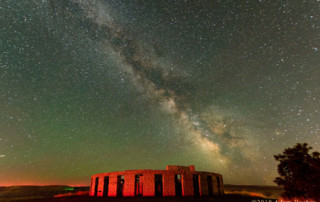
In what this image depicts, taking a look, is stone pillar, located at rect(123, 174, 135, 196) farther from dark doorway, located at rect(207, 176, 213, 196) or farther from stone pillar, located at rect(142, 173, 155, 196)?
dark doorway, located at rect(207, 176, 213, 196)

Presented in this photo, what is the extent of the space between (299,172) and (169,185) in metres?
13.4

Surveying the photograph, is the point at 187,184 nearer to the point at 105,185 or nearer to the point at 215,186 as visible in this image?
the point at 215,186

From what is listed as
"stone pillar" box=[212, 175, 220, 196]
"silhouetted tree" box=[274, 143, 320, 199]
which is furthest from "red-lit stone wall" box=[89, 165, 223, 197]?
"silhouetted tree" box=[274, 143, 320, 199]

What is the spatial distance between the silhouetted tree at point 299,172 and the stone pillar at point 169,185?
36.4 feet

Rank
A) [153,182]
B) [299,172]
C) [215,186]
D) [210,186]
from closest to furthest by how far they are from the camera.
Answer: [299,172] < [153,182] < [210,186] < [215,186]

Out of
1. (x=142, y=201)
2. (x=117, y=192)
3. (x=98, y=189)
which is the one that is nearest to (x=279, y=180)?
(x=142, y=201)

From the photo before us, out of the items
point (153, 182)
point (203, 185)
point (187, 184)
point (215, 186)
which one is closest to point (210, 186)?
point (215, 186)

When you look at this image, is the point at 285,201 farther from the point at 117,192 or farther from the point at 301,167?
the point at 117,192

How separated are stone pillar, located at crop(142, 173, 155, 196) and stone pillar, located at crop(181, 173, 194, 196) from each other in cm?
374

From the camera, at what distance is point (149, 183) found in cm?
2180

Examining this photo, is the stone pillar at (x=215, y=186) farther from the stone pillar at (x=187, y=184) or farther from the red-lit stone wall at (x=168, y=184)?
the red-lit stone wall at (x=168, y=184)

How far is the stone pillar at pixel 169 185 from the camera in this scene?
21566 millimetres

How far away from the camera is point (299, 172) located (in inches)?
529

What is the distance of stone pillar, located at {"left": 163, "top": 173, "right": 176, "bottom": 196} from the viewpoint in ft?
70.8
